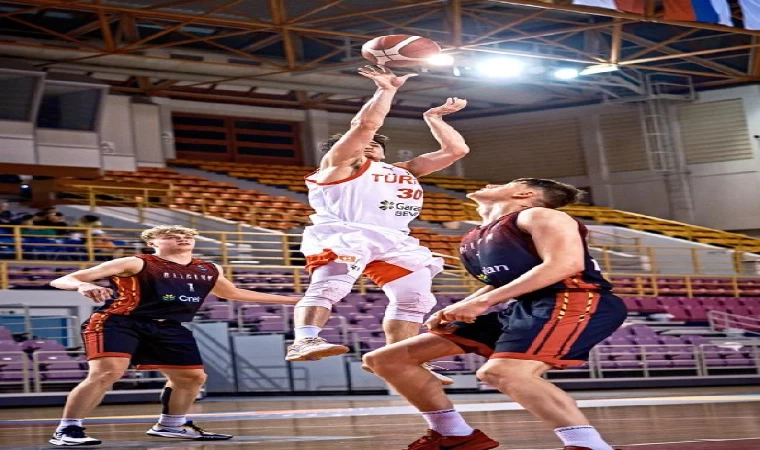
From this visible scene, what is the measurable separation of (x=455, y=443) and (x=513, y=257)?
940 mm

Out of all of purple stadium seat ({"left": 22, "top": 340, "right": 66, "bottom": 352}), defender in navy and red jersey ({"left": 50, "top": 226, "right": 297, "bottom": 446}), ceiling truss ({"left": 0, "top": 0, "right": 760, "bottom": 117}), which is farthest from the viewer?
ceiling truss ({"left": 0, "top": 0, "right": 760, "bottom": 117})

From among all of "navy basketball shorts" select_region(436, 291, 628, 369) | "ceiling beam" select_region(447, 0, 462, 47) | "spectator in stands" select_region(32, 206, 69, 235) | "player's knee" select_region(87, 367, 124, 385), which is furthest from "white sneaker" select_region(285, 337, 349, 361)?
"ceiling beam" select_region(447, 0, 462, 47)

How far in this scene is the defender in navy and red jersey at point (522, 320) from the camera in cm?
452

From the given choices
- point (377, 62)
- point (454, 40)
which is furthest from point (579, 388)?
point (377, 62)

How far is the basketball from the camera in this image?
634 centimetres

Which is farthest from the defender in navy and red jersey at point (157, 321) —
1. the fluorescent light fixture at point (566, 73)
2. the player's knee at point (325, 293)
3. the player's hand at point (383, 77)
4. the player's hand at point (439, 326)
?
the fluorescent light fixture at point (566, 73)

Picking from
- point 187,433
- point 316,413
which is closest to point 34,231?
point 316,413

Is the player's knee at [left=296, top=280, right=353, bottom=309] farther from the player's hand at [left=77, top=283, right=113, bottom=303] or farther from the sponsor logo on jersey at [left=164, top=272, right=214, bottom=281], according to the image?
the sponsor logo on jersey at [left=164, top=272, right=214, bottom=281]

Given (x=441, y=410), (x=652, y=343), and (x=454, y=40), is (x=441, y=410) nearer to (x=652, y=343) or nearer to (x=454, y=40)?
(x=652, y=343)

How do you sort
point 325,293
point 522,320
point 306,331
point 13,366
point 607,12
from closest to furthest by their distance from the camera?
point 522,320 → point 306,331 → point 325,293 → point 13,366 → point 607,12

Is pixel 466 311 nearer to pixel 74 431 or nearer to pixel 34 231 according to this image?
pixel 74 431

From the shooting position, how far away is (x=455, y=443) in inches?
200

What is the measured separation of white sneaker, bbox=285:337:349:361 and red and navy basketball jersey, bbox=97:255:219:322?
1754mm

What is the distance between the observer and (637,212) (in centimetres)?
3012
